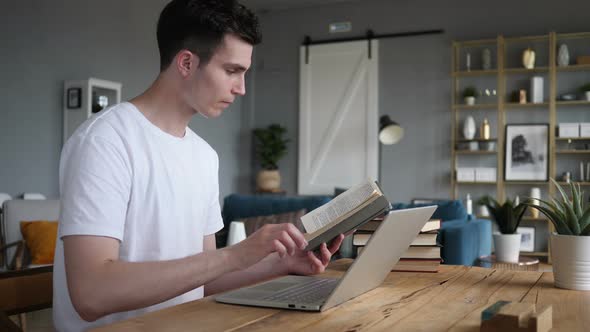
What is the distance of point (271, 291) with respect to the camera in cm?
139

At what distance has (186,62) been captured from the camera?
4.94 ft

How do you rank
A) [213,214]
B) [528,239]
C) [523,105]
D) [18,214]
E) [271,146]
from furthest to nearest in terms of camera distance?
[271,146] → [523,105] → [528,239] → [18,214] → [213,214]

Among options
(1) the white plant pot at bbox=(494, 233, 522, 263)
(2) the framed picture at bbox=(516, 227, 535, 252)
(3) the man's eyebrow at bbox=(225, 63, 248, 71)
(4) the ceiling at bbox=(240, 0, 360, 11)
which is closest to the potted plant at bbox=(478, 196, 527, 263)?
(1) the white plant pot at bbox=(494, 233, 522, 263)

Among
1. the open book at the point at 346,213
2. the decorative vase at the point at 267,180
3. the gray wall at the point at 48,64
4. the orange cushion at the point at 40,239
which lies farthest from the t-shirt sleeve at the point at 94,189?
the decorative vase at the point at 267,180

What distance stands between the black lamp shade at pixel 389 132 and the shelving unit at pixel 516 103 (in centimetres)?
75

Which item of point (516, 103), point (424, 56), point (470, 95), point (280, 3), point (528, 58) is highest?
point (280, 3)

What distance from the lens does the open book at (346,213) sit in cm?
122

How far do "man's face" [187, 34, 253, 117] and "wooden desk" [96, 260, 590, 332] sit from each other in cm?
47

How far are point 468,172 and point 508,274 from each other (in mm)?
6012

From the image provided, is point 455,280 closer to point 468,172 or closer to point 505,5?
point 468,172

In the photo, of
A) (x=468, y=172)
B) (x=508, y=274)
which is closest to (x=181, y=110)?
(x=508, y=274)

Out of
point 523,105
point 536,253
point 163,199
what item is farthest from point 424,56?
point 163,199

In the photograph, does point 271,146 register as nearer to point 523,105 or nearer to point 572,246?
point 523,105

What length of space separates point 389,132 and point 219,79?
6079mm
